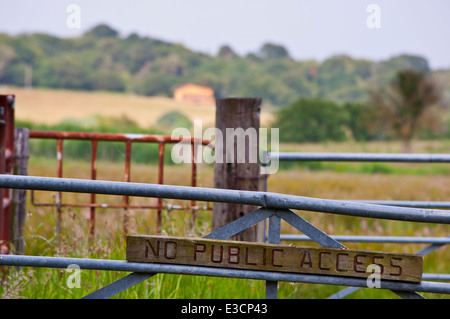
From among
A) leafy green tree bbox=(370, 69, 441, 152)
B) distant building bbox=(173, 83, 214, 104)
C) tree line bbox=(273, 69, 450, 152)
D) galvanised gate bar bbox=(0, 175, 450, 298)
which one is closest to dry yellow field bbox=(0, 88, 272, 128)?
distant building bbox=(173, 83, 214, 104)

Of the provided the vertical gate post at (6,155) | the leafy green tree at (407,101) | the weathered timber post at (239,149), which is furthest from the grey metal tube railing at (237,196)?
the leafy green tree at (407,101)

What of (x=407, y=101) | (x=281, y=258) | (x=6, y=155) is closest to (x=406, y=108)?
(x=407, y=101)

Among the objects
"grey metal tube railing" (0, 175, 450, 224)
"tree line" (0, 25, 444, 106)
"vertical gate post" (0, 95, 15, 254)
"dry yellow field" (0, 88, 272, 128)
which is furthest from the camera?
"tree line" (0, 25, 444, 106)

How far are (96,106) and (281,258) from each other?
46401mm

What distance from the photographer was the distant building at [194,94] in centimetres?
6024

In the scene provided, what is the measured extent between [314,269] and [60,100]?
158ft

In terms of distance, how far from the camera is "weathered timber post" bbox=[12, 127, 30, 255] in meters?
3.65

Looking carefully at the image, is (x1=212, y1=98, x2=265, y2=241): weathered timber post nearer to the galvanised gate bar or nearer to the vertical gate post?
the vertical gate post

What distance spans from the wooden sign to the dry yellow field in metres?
36.5

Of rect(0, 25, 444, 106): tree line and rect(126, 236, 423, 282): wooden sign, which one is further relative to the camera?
rect(0, 25, 444, 106): tree line

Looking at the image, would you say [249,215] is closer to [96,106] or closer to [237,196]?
[237,196]
